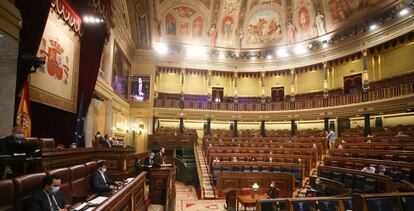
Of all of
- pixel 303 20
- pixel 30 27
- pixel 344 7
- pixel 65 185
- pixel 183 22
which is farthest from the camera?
pixel 183 22

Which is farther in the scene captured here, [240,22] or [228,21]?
[240,22]

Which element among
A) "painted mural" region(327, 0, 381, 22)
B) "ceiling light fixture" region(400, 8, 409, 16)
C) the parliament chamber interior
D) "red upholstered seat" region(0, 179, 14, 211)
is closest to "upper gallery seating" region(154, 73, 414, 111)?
the parliament chamber interior

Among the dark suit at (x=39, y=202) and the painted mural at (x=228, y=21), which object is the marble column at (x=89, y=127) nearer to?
the dark suit at (x=39, y=202)

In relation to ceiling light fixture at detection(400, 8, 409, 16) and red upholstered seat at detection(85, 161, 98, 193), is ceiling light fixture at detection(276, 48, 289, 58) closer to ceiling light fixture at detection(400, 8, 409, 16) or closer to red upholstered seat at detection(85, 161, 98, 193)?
ceiling light fixture at detection(400, 8, 409, 16)

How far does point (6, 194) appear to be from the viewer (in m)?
2.54

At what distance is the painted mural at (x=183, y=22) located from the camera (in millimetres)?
19250

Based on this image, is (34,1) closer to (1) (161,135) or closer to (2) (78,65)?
(2) (78,65)

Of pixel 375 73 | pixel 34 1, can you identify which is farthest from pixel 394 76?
pixel 34 1

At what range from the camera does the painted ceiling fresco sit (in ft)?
60.8

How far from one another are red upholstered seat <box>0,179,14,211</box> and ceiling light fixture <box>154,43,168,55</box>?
1727 centimetres

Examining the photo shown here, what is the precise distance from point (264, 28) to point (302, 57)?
140 inches

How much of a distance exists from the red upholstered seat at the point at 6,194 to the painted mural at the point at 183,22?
58.2ft

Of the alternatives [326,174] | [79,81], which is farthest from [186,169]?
[79,81]

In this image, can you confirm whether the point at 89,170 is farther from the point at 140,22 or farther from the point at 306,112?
the point at 306,112
